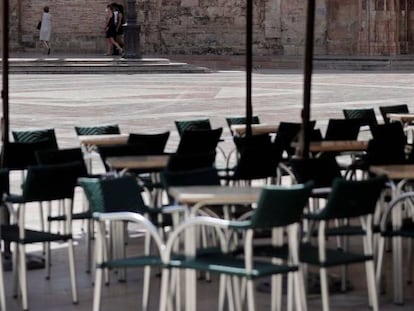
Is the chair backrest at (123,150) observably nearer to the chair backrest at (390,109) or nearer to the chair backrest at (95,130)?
the chair backrest at (95,130)

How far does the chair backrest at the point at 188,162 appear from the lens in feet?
30.1

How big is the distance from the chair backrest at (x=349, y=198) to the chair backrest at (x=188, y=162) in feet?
5.58

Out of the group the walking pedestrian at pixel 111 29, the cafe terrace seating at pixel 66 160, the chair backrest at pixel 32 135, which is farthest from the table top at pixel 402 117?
the walking pedestrian at pixel 111 29

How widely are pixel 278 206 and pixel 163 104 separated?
18355mm

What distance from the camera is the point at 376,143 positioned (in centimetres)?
1015

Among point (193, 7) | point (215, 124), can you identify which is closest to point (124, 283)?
point (215, 124)

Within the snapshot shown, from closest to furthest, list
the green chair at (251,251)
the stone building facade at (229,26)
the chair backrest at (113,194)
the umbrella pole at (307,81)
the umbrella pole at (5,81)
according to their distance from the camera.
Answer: the green chair at (251,251) < the chair backrest at (113,194) < the umbrella pole at (307,81) < the umbrella pole at (5,81) < the stone building facade at (229,26)

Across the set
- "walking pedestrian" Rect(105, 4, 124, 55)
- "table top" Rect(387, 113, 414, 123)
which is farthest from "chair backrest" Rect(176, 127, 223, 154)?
"walking pedestrian" Rect(105, 4, 124, 55)

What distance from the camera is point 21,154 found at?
10438mm

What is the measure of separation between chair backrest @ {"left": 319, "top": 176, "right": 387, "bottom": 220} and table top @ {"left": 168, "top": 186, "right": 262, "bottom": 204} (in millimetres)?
435

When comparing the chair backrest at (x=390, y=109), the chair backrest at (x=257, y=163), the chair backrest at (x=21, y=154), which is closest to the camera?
the chair backrest at (x=257, y=163)

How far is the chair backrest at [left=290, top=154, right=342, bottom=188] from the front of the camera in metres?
8.98

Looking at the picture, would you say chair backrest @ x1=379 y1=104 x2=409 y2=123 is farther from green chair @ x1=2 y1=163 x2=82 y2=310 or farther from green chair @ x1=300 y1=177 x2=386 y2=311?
green chair @ x1=300 y1=177 x2=386 y2=311

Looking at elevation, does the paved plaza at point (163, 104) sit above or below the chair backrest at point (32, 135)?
below
